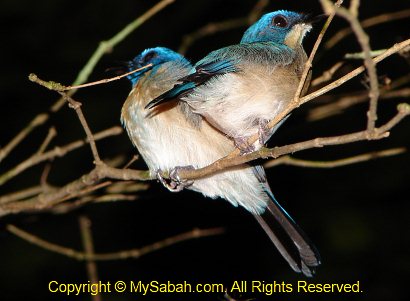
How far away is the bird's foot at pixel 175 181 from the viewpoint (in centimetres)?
376

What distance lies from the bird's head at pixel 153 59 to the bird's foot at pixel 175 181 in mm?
915

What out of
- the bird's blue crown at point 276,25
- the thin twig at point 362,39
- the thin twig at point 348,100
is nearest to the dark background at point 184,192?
the thin twig at point 348,100

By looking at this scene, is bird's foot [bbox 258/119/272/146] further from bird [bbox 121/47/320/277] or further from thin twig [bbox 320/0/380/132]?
thin twig [bbox 320/0/380/132]

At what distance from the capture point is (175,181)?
3893 millimetres

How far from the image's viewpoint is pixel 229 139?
3910 millimetres

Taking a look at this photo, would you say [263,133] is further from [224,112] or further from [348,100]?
[348,100]

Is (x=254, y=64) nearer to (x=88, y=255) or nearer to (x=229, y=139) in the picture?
(x=229, y=139)

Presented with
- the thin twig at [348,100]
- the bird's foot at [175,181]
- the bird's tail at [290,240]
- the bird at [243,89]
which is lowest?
the bird's tail at [290,240]

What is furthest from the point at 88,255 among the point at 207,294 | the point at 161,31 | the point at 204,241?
the point at 161,31

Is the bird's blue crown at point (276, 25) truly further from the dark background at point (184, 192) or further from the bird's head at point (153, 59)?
the dark background at point (184, 192)

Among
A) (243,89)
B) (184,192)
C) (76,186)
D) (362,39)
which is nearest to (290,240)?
(243,89)

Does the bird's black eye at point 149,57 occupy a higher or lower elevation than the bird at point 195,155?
higher

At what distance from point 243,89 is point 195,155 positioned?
0.72 meters

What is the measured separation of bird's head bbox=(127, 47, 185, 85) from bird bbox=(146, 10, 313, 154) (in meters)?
0.87
